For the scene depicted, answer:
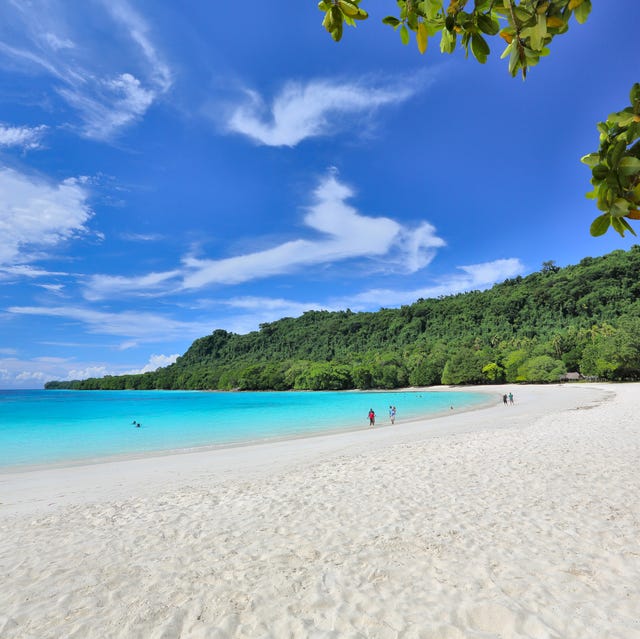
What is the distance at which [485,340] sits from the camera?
110250mm

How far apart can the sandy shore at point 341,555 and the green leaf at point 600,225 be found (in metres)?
3.81

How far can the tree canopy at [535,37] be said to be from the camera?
173cm

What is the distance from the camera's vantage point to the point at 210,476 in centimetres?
1177

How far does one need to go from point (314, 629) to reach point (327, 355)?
15227 cm

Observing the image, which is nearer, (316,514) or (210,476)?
(316,514)

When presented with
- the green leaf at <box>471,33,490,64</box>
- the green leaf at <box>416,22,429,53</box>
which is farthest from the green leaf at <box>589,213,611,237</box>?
the green leaf at <box>416,22,429,53</box>

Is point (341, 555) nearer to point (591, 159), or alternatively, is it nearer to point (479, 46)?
point (591, 159)

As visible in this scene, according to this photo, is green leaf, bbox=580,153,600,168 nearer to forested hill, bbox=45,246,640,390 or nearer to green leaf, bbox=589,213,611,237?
green leaf, bbox=589,213,611,237

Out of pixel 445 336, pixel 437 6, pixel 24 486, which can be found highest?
pixel 445 336

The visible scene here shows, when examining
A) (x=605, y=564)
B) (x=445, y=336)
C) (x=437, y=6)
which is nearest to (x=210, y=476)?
(x=605, y=564)

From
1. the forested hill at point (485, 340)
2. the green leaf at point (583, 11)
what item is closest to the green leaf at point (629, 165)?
the green leaf at point (583, 11)

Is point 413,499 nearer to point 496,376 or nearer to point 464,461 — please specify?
point 464,461

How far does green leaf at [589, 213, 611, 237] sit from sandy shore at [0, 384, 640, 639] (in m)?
3.81

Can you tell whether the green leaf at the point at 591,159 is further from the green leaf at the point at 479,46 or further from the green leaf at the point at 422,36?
the green leaf at the point at 422,36
